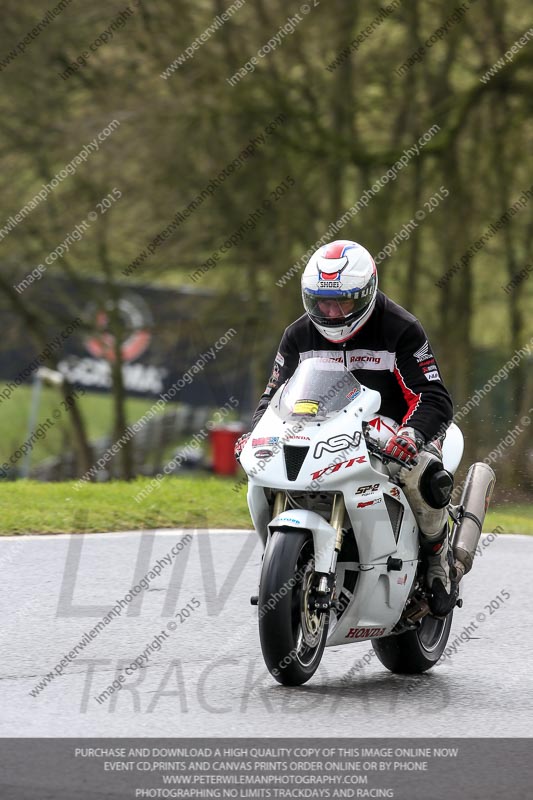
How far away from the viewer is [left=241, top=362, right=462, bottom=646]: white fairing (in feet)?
18.3

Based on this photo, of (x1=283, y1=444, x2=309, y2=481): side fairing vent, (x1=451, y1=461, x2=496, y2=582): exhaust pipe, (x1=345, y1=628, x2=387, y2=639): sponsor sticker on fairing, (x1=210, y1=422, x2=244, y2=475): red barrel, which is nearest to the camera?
(x1=283, y1=444, x2=309, y2=481): side fairing vent

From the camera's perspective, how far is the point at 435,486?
5.96 meters

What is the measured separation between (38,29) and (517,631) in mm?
16959

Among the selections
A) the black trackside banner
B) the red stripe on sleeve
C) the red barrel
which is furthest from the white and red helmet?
the red barrel

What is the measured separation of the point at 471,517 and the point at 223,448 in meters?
17.9

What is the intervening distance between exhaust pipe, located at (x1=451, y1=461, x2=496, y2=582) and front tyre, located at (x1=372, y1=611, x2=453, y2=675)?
0.30 metres

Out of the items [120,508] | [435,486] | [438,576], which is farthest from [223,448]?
[435,486]

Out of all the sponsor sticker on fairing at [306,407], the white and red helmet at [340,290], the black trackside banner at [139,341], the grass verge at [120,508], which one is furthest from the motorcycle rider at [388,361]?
the black trackside banner at [139,341]

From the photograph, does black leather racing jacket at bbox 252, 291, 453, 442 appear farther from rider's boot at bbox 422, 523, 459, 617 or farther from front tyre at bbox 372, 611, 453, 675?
front tyre at bbox 372, 611, 453, 675

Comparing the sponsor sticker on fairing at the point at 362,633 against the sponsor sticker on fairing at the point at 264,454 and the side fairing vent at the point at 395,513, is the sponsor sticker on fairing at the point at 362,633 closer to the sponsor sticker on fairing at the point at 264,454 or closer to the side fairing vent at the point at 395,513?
the side fairing vent at the point at 395,513

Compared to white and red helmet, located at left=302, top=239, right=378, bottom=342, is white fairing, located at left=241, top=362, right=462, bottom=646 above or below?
below

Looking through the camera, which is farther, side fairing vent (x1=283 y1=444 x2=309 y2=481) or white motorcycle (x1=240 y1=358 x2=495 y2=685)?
side fairing vent (x1=283 y1=444 x2=309 y2=481)

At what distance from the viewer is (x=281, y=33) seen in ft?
66.4

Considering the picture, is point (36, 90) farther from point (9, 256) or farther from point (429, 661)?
point (429, 661)
